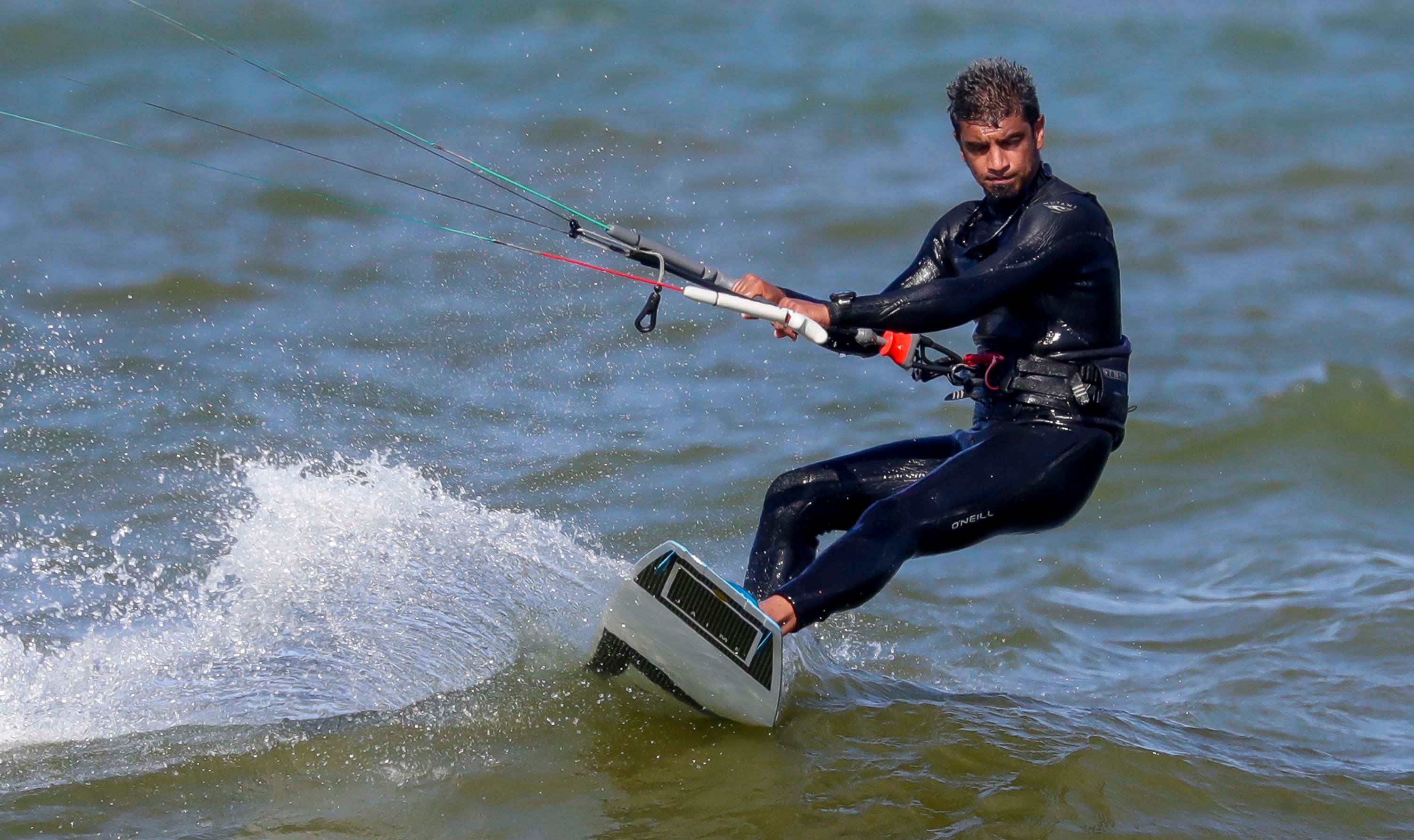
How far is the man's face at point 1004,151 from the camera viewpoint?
4.55 m

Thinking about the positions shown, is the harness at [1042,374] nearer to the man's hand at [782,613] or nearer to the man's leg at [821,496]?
the man's leg at [821,496]

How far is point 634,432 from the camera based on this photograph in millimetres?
8211

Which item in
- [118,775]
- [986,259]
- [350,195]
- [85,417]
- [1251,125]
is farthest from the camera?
[1251,125]

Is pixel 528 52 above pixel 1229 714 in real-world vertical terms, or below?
above

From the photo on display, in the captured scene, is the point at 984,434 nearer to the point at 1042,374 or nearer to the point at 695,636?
the point at 1042,374

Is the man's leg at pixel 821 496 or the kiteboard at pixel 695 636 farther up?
the man's leg at pixel 821 496

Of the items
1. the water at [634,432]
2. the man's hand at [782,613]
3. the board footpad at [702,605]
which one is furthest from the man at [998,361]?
the water at [634,432]

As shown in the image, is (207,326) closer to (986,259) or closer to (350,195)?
(350,195)

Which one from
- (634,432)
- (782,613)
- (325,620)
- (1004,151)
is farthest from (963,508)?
(634,432)

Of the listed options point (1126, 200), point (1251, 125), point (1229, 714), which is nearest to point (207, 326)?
point (1229, 714)

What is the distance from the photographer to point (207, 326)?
9.25 meters

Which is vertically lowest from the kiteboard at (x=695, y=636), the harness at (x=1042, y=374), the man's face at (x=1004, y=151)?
the kiteboard at (x=695, y=636)

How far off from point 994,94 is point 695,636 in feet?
6.20

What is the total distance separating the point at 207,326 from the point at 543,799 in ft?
19.9
